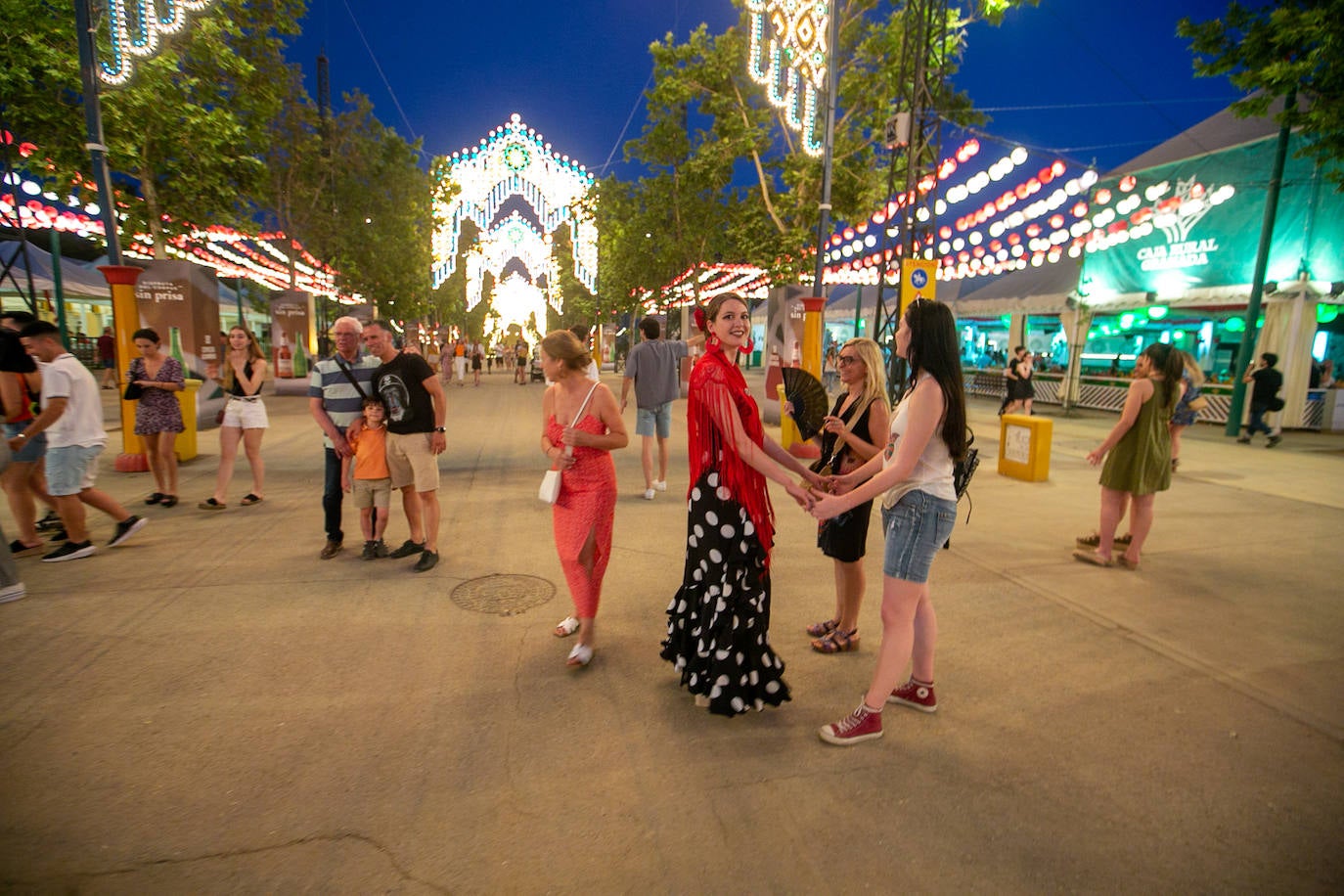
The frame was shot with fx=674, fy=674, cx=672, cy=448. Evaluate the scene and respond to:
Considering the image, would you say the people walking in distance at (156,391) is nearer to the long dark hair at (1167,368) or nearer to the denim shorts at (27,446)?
the denim shorts at (27,446)

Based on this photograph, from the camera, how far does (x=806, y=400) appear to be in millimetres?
3355

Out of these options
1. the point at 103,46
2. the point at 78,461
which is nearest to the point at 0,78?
the point at 103,46

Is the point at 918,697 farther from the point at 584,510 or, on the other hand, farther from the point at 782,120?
the point at 782,120

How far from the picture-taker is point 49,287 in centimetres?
2336

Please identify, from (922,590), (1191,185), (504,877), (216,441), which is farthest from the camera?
(1191,185)

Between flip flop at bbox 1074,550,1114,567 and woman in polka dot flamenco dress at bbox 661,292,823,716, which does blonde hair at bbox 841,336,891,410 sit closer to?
woman in polka dot flamenco dress at bbox 661,292,823,716

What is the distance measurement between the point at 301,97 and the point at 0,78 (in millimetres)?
12474

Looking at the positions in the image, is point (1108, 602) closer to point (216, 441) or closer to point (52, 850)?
point (52, 850)

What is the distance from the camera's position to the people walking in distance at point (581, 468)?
352cm

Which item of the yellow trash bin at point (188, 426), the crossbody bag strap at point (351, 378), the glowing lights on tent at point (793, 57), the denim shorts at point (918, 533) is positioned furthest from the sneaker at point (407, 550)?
the glowing lights on tent at point (793, 57)

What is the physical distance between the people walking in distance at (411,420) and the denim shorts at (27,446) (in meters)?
2.33

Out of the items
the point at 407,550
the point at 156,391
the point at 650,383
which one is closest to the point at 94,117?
the point at 156,391

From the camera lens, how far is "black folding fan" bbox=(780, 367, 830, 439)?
131 inches

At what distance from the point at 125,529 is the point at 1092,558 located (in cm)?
777
